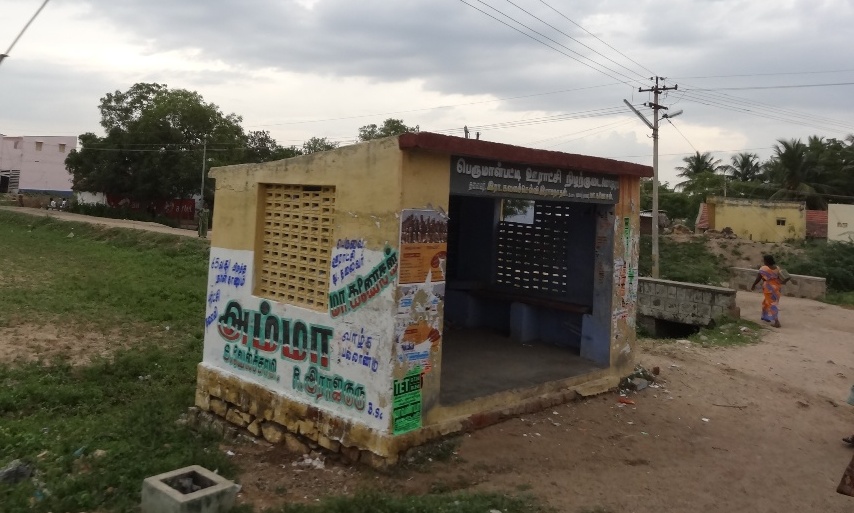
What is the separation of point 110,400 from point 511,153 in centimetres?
539

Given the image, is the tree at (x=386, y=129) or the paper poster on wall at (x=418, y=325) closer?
the paper poster on wall at (x=418, y=325)

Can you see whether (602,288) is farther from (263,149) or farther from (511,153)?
(263,149)

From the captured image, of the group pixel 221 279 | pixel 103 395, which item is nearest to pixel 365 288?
pixel 221 279

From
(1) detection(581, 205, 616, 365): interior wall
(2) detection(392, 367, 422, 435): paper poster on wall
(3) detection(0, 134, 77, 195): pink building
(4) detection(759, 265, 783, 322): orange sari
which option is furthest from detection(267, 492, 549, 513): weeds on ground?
(3) detection(0, 134, 77, 195): pink building

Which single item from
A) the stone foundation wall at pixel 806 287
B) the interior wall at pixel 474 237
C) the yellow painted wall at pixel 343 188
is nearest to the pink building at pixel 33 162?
the interior wall at pixel 474 237

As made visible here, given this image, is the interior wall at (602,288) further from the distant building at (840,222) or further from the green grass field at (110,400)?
the distant building at (840,222)

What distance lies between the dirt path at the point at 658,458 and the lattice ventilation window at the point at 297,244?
1.47 metres

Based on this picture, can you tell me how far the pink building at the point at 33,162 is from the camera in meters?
46.2

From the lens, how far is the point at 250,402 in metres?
6.33

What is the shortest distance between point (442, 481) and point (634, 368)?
3.77 meters

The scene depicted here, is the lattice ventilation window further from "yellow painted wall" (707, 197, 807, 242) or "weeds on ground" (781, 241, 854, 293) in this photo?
"yellow painted wall" (707, 197, 807, 242)

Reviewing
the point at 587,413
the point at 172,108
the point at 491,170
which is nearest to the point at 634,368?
the point at 587,413

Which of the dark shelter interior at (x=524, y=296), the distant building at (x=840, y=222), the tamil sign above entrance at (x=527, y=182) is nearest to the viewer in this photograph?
the tamil sign above entrance at (x=527, y=182)

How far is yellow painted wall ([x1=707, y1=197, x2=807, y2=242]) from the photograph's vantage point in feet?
98.1
